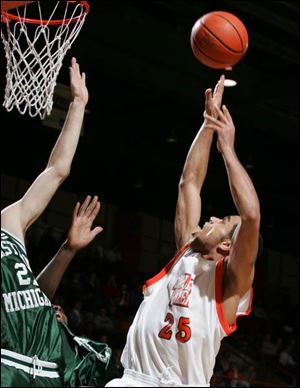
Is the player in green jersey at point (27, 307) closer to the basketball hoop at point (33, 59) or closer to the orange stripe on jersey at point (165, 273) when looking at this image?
the orange stripe on jersey at point (165, 273)

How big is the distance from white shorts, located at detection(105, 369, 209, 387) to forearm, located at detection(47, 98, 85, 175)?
1141 mm

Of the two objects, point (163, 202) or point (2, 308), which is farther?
point (163, 202)

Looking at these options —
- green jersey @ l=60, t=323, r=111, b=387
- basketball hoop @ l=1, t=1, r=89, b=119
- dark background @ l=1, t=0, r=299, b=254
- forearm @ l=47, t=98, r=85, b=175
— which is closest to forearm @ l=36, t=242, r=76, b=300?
green jersey @ l=60, t=323, r=111, b=387

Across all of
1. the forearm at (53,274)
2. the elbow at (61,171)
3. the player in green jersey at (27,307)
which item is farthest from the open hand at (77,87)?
the forearm at (53,274)

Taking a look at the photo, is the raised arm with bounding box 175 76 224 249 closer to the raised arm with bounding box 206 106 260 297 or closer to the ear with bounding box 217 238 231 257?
the ear with bounding box 217 238 231 257

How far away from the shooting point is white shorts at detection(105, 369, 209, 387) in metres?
4.51

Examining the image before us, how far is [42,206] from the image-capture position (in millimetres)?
4574

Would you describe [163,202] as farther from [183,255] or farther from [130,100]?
[183,255]

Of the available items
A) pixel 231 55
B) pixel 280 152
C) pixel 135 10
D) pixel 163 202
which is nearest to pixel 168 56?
pixel 135 10

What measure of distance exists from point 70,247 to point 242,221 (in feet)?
3.93

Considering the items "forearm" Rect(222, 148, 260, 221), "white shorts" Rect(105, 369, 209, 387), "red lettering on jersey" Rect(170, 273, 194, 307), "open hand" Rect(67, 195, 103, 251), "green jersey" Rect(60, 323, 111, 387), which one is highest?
"forearm" Rect(222, 148, 260, 221)

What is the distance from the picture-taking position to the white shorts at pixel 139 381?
4.51 meters

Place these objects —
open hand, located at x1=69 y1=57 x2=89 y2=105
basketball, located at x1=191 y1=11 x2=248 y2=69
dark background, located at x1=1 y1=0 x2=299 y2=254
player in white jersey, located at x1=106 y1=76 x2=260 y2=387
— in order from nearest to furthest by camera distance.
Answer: player in white jersey, located at x1=106 y1=76 x2=260 y2=387, open hand, located at x1=69 y1=57 x2=89 y2=105, basketball, located at x1=191 y1=11 x2=248 y2=69, dark background, located at x1=1 y1=0 x2=299 y2=254

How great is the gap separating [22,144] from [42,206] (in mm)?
13489
